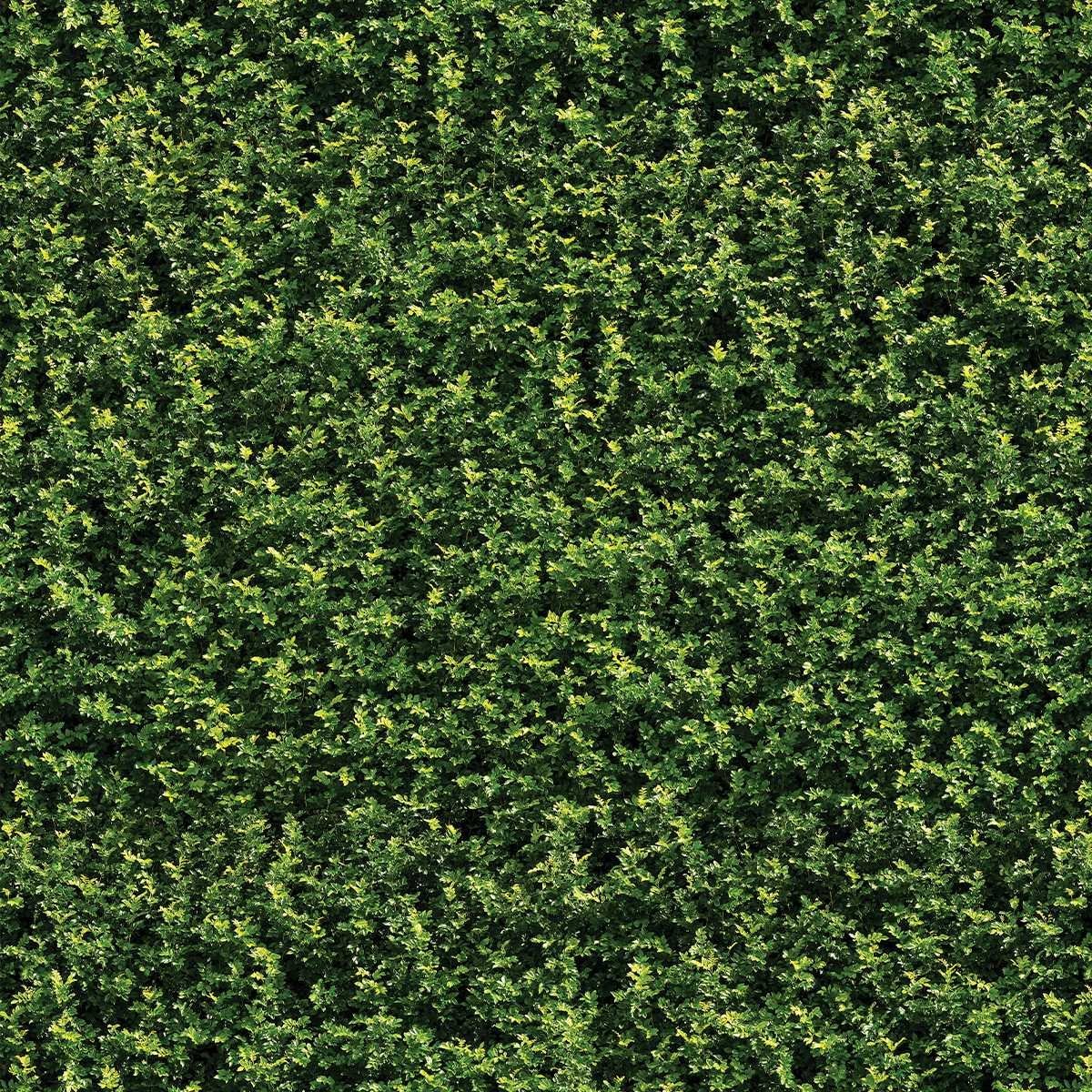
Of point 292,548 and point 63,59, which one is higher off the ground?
point 63,59

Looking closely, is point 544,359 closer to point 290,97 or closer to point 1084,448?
point 290,97

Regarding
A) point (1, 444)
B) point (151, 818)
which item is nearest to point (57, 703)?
point (151, 818)

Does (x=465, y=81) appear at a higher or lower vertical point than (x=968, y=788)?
higher

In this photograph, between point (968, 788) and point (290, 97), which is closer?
point (968, 788)

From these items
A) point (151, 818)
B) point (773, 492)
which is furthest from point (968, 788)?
point (151, 818)

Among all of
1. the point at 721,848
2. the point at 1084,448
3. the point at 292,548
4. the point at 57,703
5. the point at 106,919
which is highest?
the point at 1084,448

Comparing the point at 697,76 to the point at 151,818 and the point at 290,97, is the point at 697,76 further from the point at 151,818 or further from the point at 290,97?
the point at 151,818
